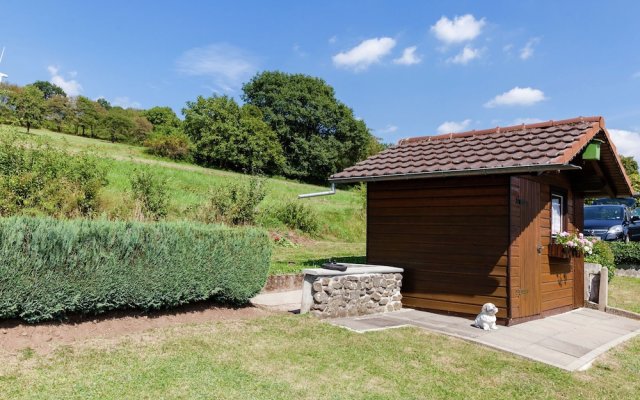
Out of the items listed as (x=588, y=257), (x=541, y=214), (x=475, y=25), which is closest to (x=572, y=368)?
(x=541, y=214)

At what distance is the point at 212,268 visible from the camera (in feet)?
22.4

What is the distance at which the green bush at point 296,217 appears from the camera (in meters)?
19.8

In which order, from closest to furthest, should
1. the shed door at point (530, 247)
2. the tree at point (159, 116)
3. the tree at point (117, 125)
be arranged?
the shed door at point (530, 247), the tree at point (117, 125), the tree at point (159, 116)

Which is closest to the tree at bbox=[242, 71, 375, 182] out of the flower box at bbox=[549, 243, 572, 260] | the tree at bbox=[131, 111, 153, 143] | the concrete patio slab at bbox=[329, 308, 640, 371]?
the tree at bbox=[131, 111, 153, 143]

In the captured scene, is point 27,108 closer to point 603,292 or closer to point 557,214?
point 557,214

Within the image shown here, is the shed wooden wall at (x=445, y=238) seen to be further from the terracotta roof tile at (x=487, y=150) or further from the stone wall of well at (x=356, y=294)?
the stone wall of well at (x=356, y=294)

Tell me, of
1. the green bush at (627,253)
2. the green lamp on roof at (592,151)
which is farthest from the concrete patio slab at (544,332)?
the green bush at (627,253)

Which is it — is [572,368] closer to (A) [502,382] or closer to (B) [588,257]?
(A) [502,382]

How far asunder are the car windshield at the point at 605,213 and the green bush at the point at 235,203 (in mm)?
12792

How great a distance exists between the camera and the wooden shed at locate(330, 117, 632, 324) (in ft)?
24.8

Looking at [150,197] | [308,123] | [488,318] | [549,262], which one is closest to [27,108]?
[308,123]

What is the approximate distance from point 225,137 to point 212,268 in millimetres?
36510

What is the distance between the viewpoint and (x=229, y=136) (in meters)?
41.8

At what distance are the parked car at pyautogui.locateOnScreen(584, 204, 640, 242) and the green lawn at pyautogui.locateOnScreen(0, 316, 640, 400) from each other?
10.9 m
